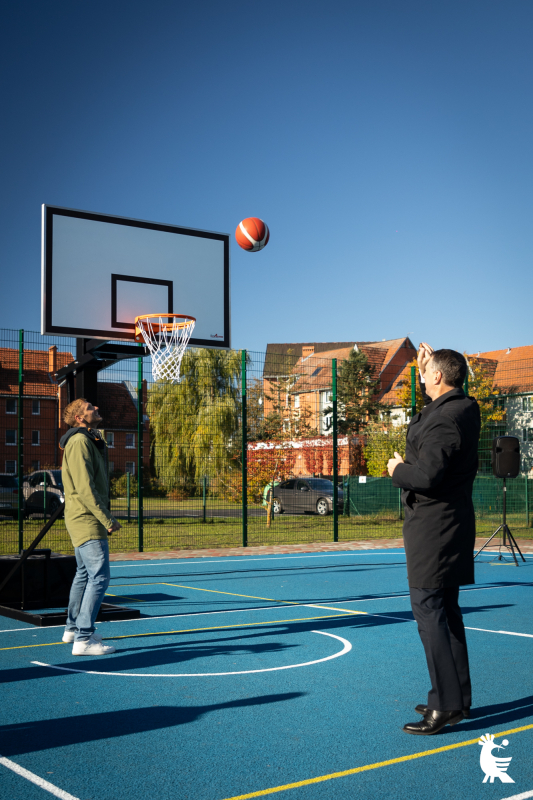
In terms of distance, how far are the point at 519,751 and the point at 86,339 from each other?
22.1 ft

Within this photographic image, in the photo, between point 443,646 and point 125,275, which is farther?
point 125,275

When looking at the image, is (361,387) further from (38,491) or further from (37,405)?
(37,405)

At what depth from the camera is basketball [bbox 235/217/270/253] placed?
11609 mm

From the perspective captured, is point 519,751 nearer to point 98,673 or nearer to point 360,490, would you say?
point 98,673

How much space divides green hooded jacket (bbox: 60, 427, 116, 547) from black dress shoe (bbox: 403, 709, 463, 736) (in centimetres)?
298

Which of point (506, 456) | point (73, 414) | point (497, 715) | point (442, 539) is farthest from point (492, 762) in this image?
point (506, 456)

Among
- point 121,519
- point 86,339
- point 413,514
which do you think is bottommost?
point 121,519

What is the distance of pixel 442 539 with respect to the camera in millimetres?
4066

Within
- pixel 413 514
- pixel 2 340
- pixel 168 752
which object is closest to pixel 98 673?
pixel 168 752

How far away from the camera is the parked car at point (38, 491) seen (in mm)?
15203

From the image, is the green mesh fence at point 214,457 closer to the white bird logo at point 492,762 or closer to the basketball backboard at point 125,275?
the basketball backboard at point 125,275

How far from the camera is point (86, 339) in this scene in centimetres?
902

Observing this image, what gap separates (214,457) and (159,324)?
19.0ft

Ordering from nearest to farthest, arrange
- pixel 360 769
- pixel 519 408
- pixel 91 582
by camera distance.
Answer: pixel 360 769
pixel 91 582
pixel 519 408
